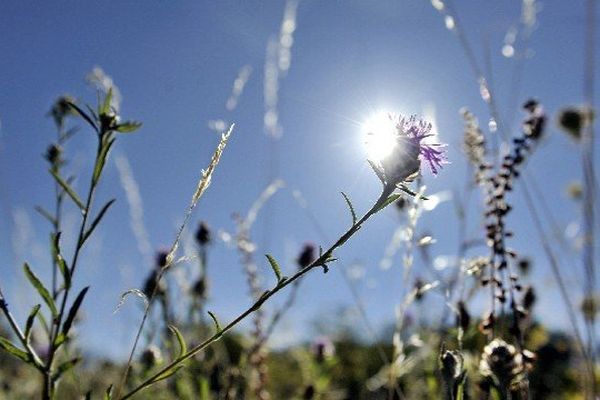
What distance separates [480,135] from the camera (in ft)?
5.13

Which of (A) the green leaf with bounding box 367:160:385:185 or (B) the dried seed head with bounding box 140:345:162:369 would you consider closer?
(A) the green leaf with bounding box 367:160:385:185

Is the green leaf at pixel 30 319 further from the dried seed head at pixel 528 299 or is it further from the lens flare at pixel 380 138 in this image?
the dried seed head at pixel 528 299

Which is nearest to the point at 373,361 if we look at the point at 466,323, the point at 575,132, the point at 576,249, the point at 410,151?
the point at 575,132

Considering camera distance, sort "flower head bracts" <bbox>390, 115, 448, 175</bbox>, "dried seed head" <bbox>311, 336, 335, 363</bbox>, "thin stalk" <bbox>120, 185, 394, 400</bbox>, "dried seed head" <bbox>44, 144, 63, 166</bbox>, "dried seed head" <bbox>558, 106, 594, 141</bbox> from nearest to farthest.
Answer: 1. "thin stalk" <bbox>120, 185, 394, 400</bbox>
2. "flower head bracts" <bbox>390, 115, 448, 175</bbox>
3. "dried seed head" <bbox>44, 144, 63, 166</bbox>
4. "dried seed head" <bbox>311, 336, 335, 363</bbox>
5. "dried seed head" <bbox>558, 106, 594, 141</bbox>

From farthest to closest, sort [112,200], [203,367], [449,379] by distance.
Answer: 1. [203,367]
2. [449,379]
3. [112,200]

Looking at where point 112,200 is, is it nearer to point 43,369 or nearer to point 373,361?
point 43,369

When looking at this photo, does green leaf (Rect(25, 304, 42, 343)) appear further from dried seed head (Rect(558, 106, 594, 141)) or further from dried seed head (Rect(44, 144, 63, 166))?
dried seed head (Rect(558, 106, 594, 141))

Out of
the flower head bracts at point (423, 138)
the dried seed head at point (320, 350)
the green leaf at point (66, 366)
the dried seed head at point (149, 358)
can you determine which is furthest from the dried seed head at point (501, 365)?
the dried seed head at point (320, 350)

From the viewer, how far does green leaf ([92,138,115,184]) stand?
994 mm

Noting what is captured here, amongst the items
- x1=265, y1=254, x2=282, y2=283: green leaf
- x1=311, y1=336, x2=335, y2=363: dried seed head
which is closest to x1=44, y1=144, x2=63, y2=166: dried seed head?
x1=265, y1=254, x2=282, y2=283: green leaf

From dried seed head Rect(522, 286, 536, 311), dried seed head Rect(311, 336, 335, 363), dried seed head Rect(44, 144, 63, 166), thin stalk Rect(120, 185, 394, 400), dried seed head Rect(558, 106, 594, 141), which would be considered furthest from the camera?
dried seed head Rect(558, 106, 594, 141)

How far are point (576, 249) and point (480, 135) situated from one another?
1.24 meters

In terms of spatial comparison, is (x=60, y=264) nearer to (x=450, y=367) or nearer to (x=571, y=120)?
(x=450, y=367)

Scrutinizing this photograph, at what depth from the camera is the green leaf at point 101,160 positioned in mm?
994
